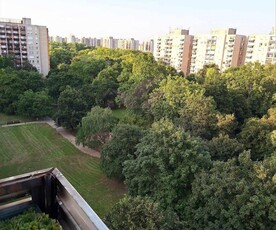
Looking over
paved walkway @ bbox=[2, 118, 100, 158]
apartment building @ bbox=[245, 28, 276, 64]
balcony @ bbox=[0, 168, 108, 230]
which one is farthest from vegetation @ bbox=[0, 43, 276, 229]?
apartment building @ bbox=[245, 28, 276, 64]

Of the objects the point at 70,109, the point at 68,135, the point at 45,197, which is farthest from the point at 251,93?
the point at 45,197

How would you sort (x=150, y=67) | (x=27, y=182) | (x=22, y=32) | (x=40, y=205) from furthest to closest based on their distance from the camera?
(x=22, y=32) < (x=150, y=67) < (x=40, y=205) < (x=27, y=182)

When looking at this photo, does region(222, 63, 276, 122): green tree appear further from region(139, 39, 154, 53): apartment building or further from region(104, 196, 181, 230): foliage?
region(139, 39, 154, 53): apartment building

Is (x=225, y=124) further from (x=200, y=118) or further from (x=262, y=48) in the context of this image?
(x=262, y=48)

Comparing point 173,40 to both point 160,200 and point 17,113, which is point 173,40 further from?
point 160,200

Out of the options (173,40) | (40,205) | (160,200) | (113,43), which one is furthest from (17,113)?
(113,43)

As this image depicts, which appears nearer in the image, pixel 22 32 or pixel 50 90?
pixel 50 90
